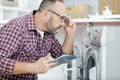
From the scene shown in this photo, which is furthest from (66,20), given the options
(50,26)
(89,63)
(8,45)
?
(89,63)

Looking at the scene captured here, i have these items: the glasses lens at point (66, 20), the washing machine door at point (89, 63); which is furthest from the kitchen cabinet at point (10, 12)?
the glasses lens at point (66, 20)

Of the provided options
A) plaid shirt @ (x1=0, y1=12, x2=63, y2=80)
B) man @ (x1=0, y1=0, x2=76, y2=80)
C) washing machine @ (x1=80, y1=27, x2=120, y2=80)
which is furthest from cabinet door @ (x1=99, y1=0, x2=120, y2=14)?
plaid shirt @ (x1=0, y1=12, x2=63, y2=80)

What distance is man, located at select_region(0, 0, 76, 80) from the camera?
161 cm

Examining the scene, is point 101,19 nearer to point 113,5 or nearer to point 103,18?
point 103,18

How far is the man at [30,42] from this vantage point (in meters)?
1.61

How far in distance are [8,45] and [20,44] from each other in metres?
0.11

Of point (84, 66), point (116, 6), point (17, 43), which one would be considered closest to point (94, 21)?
point (116, 6)

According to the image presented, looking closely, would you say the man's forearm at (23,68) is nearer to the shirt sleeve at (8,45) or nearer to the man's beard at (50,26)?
the shirt sleeve at (8,45)

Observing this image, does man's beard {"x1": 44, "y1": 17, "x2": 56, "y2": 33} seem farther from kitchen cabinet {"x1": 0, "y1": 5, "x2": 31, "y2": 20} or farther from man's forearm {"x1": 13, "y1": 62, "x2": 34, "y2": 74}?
kitchen cabinet {"x1": 0, "y1": 5, "x2": 31, "y2": 20}

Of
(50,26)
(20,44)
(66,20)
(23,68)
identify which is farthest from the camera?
(66,20)

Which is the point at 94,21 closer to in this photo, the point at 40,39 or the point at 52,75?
the point at 52,75

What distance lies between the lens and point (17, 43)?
1.71 metres

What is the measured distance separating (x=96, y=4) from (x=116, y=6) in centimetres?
44

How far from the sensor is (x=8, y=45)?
5.44 ft
